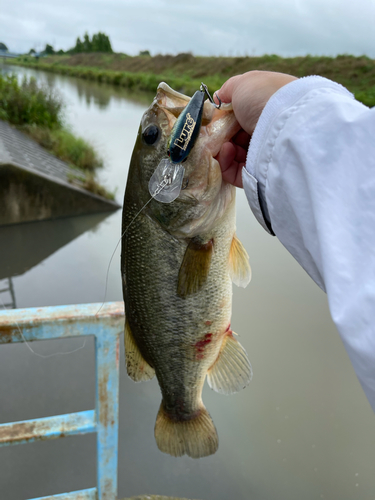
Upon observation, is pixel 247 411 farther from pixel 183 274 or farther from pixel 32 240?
pixel 32 240

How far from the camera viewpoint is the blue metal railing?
1.68 metres

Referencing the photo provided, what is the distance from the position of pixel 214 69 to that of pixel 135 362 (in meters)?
35.4

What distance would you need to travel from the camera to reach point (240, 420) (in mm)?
3826

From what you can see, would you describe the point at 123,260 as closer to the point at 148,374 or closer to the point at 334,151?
the point at 148,374

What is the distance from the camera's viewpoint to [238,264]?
1.49m

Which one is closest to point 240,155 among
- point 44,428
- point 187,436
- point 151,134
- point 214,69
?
point 151,134

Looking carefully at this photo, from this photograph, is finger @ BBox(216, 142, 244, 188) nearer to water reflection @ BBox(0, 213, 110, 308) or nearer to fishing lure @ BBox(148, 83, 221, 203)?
fishing lure @ BBox(148, 83, 221, 203)

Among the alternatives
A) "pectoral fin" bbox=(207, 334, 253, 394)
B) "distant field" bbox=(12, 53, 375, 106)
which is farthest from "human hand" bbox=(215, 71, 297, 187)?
"distant field" bbox=(12, 53, 375, 106)

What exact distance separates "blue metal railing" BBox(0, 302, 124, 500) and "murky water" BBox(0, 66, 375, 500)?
4.26ft

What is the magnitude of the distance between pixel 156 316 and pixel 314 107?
2.83ft

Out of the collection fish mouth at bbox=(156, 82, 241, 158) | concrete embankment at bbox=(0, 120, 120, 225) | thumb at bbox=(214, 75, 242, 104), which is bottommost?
concrete embankment at bbox=(0, 120, 120, 225)

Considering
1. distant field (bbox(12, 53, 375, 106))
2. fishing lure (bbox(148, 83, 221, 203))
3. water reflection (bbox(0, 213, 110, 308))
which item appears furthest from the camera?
distant field (bbox(12, 53, 375, 106))

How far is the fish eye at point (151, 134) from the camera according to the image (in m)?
1.26

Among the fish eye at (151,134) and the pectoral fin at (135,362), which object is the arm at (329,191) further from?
the pectoral fin at (135,362)
